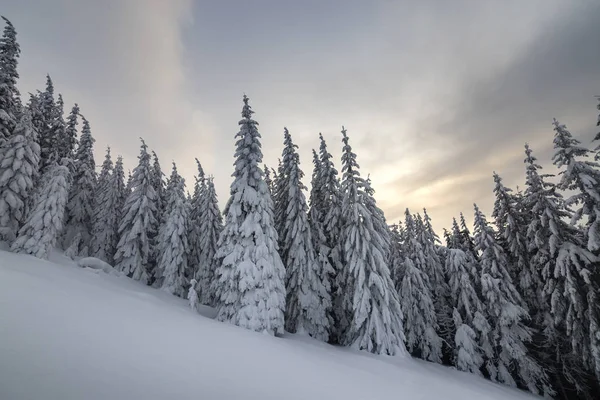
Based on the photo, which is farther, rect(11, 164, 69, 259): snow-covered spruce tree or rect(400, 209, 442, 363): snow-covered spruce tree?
rect(400, 209, 442, 363): snow-covered spruce tree

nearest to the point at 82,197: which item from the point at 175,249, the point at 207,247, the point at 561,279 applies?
the point at 175,249

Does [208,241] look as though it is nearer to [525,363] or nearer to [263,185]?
[263,185]

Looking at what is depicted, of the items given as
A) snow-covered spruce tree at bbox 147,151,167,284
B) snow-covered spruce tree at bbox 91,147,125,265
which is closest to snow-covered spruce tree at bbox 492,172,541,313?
snow-covered spruce tree at bbox 147,151,167,284

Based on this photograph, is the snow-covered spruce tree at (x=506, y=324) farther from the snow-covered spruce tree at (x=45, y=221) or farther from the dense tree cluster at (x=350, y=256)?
the snow-covered spruce tree at (x=45, y=221)

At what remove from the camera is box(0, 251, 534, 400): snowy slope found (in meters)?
5.41

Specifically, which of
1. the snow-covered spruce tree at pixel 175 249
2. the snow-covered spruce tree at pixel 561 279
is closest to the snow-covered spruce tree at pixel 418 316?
the snow-covered spruce tree at pixel 561 279

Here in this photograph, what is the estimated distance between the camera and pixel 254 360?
1026 centimetres

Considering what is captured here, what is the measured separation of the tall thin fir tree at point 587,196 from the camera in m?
16.7

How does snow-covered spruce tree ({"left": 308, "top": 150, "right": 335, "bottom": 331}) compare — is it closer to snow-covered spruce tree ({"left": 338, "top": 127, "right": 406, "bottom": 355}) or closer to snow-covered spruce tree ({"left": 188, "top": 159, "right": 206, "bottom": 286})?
snow-covered spruce tree ({"left": 338, "top": 127, "right": 406, "bottom": 355})

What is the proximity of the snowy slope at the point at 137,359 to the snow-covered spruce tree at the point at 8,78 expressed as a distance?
1475 centimetres

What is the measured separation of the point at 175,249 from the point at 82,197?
45.0 ft

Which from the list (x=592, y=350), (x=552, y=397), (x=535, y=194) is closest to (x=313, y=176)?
(x=535, y=194)

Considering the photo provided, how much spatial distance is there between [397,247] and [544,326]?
15.0 meters

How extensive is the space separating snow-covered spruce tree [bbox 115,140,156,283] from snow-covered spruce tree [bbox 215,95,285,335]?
577 inches
